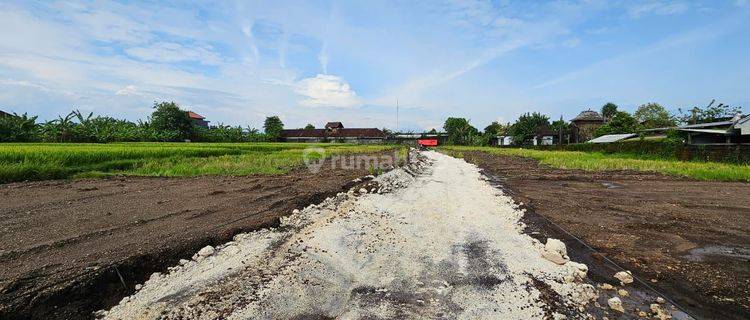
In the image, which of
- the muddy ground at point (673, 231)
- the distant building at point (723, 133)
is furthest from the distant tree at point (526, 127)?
the muddy ground at point (673, 231)

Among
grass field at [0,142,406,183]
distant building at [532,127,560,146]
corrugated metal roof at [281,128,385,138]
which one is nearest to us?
grass field at [0,142,406,183]

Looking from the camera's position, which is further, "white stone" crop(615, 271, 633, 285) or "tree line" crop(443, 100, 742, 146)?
"tree line" crop(443, 100, 742, 146)

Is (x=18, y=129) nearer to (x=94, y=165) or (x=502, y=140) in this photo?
(x=94, y=165)

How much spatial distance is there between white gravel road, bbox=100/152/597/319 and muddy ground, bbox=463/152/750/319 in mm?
949

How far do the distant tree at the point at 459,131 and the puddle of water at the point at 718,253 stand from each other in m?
72.7

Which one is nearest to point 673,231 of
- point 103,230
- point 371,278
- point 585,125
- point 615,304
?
point 615,304

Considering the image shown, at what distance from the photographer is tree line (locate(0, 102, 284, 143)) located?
3013 cm

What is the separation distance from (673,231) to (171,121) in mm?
54206

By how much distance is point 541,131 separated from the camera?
6956 centimetres

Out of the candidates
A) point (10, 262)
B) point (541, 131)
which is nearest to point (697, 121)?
point (541, 131)

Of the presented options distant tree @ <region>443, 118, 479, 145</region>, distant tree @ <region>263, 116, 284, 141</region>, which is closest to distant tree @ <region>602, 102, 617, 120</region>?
distant tree @ <region>443, 118, 479, 145</region>

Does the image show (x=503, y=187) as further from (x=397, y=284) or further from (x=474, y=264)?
(x=397, y=284)

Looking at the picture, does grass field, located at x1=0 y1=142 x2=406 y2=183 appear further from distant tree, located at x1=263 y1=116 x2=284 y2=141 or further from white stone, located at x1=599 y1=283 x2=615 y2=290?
distant tree, located at x1=263 y1=116 x2=284 y2=141

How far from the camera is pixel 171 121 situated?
163ft
